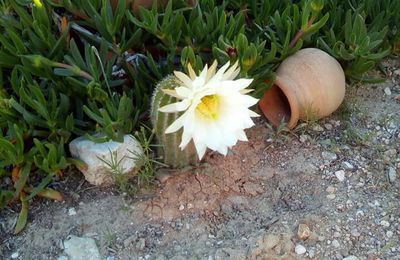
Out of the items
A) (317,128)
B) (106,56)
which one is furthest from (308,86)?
(106,56)

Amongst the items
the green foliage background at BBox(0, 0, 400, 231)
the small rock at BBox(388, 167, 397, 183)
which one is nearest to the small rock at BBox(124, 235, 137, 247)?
the green foliage background at BBox(0, 0, 400, 231)

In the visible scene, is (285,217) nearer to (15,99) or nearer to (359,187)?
(359,187)

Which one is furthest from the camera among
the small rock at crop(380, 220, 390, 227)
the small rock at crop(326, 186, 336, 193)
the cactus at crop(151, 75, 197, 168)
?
the small rock at crop(326, 186, 336, 193)

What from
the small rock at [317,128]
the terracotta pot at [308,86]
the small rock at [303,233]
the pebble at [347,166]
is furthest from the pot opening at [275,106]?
the small rock at [303,233]

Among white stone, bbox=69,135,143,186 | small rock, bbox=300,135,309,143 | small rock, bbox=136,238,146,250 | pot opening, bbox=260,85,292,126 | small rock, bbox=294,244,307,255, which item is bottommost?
small rock, bbox=294,244,307,255

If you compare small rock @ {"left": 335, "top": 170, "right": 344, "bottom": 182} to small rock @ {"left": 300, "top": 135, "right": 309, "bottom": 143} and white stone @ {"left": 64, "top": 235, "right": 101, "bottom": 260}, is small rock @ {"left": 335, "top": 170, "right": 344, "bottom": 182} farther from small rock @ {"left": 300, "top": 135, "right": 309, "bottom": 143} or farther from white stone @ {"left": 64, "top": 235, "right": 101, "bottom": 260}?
white stone @ {"left": 64, "top": 235, "right": 101, "bottom": 260}

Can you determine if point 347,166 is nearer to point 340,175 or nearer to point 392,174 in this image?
point 340,175

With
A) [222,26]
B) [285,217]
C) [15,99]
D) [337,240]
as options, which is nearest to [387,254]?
[337,240]
